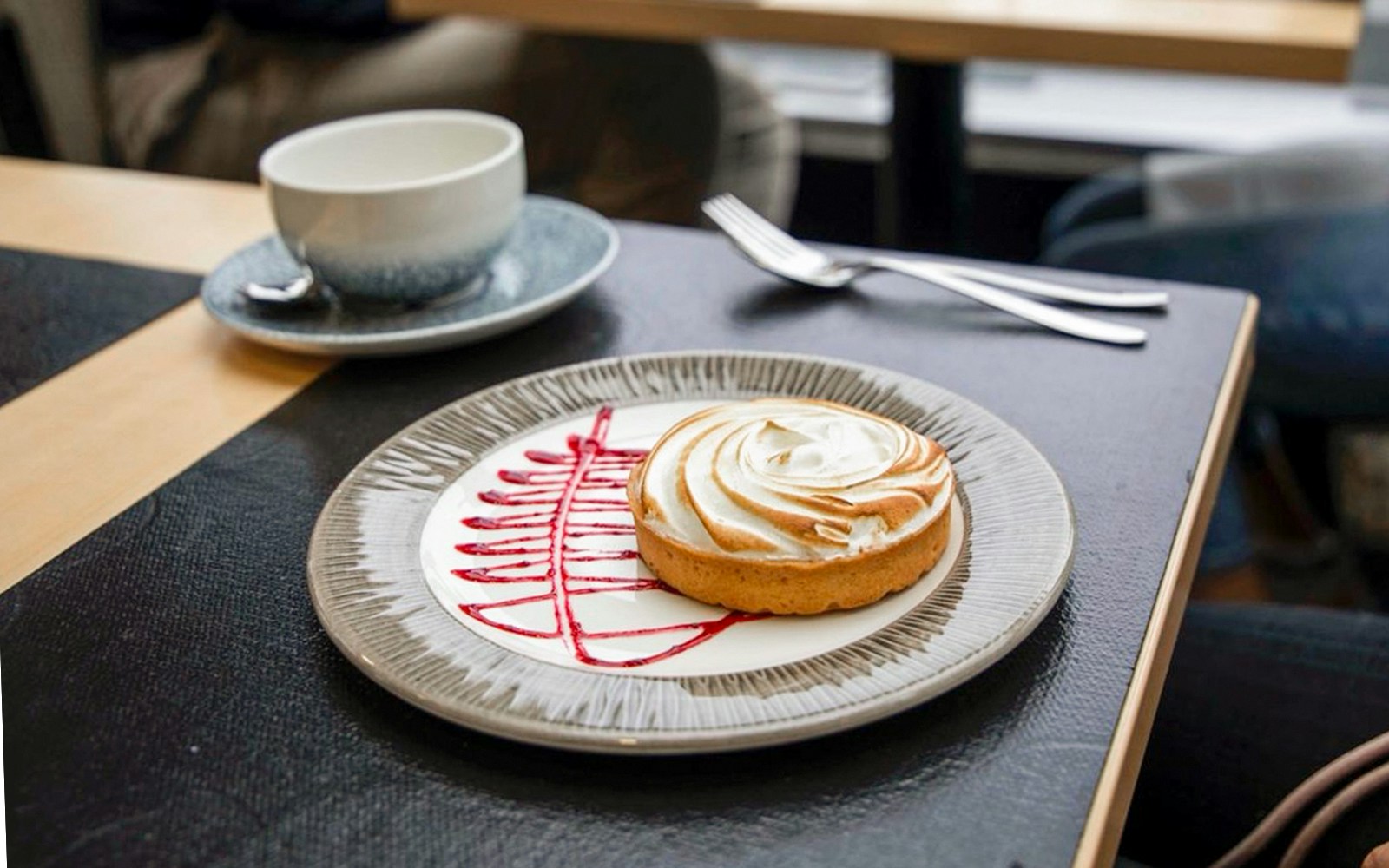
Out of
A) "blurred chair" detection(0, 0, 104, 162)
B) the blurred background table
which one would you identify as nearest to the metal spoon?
the blurred background table

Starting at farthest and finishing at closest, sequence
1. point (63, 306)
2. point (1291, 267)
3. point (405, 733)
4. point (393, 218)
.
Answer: point (1291, 267) → point (63, 306) → point (393, 218) → point (405, 733)

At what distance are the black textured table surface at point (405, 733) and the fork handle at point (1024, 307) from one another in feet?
0.16

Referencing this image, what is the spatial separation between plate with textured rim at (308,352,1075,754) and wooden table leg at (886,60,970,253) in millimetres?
1065

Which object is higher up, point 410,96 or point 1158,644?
point 1158,644

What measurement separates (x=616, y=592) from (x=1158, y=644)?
0.22 metres

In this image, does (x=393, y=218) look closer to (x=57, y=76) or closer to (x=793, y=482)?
(x=793, y=482)

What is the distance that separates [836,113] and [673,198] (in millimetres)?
672

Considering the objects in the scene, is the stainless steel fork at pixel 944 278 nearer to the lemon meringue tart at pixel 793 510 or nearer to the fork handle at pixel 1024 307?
the fork handle at pixel 1024 307

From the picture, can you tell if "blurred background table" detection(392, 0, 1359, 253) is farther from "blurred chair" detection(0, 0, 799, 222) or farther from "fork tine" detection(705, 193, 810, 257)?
"fork tine" detection(705, 193, 810, 257)

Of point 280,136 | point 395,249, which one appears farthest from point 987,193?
point 395,249

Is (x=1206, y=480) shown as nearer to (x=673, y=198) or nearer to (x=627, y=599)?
(x=627, y=599)

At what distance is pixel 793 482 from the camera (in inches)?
22.1

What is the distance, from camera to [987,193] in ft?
7.85

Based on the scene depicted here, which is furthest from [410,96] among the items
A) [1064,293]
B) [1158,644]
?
[1158,644]
